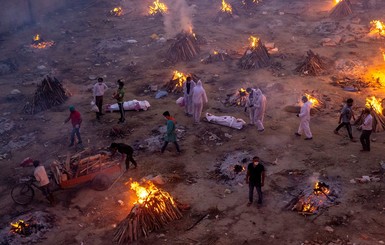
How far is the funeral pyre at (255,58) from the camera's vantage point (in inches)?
746

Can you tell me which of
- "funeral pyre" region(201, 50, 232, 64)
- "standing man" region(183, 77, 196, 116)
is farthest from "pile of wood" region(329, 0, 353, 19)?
"standing man" region(183, 77, 196, 116)

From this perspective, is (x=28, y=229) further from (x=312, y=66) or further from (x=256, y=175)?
(x=312, y=66)

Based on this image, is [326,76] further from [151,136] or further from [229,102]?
[151,136]

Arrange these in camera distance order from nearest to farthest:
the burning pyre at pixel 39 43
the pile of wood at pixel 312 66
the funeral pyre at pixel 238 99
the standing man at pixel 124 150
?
the standing man at pixel 124 150 → the funeral pyre at pixel 238 99 → the pile of wood at pixel 312 66 → the burning pyre at pixel 39 43

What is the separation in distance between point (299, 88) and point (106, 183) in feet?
32.5

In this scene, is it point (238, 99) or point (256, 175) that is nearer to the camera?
point (256, 175)

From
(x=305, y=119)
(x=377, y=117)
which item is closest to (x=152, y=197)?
(x=305, y=119)

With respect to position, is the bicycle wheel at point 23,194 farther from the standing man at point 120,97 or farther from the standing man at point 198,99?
the standing man at point 198,99

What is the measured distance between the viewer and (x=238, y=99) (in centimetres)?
1530

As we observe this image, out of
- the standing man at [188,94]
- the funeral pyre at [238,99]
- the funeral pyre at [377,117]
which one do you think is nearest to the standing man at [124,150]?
the standing man at [188,94]

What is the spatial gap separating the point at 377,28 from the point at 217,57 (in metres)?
10.1

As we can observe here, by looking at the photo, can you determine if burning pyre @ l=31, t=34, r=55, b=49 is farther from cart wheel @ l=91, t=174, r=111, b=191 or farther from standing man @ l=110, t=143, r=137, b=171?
cart wheel @ l=91, t=174, r=111, b=191

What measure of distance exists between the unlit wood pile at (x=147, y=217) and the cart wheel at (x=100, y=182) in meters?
1.83

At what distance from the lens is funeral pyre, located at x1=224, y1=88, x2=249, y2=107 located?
15148 millimetres
